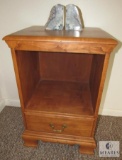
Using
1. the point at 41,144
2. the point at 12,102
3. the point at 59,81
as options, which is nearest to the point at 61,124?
the point at 41,144

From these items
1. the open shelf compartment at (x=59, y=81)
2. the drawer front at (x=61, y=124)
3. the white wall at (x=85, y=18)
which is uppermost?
the white wall at (x=85, y=18)

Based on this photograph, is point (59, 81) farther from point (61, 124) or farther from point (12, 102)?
point (12, 102)

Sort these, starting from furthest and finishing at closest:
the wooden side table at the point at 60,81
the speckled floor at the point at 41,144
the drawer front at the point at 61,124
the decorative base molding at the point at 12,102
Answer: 1. the decorative base molding at the point at 12,102
2. the speckled floor at the point at 41,144
3. the drawer front at the point at 61,124
4. the wooden side table at the point at 60,81

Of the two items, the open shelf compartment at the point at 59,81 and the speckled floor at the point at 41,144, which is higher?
the open shelf compartment at the point at 59,81

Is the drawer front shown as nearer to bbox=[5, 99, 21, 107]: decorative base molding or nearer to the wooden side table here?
the wooden side table

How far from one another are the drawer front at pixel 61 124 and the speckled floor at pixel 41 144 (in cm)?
19

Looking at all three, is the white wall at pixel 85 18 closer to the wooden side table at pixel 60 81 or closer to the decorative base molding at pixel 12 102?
the wooden side table at pixel 60 81

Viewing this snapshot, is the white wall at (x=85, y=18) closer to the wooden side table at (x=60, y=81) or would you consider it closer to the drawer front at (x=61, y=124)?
the wooden side table at (x=60, y=81)

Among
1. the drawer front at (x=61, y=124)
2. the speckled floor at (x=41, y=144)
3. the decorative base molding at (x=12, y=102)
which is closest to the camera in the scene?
the drawer front at (x=61, y=124)

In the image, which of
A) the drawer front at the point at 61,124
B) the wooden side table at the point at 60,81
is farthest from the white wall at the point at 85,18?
the drawer front at the point at 61,124

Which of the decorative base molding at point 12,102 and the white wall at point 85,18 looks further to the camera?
the decorative base molding at point 12,102

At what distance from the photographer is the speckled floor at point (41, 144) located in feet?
3.20

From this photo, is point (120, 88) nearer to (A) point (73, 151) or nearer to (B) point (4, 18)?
(A) point (73, 151)

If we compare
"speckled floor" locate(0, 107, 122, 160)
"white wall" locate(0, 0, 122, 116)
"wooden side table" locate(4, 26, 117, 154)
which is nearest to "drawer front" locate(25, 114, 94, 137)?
"wooden side table" locate(4, 26, 117, 154)
